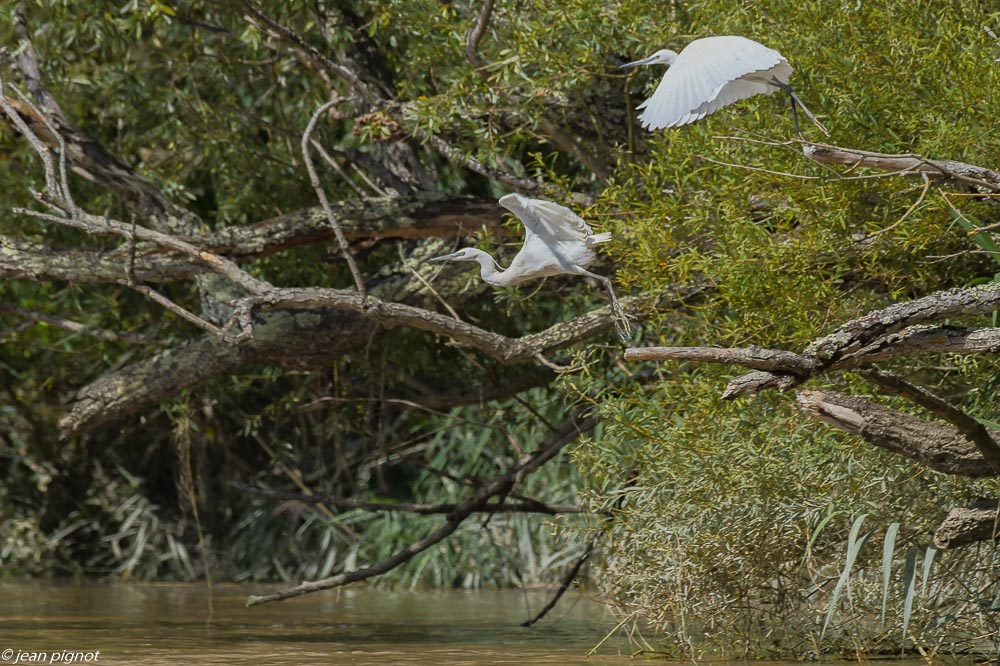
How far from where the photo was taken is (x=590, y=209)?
4.68 meters

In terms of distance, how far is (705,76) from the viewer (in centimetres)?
343

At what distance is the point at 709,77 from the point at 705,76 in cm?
2

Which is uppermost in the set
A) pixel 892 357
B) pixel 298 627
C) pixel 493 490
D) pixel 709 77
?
pixel 709 77

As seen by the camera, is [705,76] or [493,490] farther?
[493,490]

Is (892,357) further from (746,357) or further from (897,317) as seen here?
(746,357)

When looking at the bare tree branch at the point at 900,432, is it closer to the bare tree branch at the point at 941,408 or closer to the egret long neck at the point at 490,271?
the bare tree branch at the point at 941,408

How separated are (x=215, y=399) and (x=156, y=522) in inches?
72.4

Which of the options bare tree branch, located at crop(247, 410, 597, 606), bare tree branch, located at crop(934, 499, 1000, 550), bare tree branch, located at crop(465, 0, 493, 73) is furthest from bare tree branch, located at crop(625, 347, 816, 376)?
bare tree branch, located at crop(247, 410, 597, 606)

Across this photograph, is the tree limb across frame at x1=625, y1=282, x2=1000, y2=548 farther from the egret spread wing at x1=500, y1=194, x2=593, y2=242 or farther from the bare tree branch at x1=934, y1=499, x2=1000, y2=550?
the egret spread wing at x1=500, y1=194, x2=593, y2=242

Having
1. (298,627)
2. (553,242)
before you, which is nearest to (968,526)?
(553,242)

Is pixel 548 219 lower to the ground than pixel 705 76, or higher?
lower

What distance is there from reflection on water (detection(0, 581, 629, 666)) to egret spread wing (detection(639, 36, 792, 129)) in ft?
6.21

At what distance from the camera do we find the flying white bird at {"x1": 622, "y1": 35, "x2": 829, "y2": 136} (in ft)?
11.1

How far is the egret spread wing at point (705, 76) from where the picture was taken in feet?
11.1
